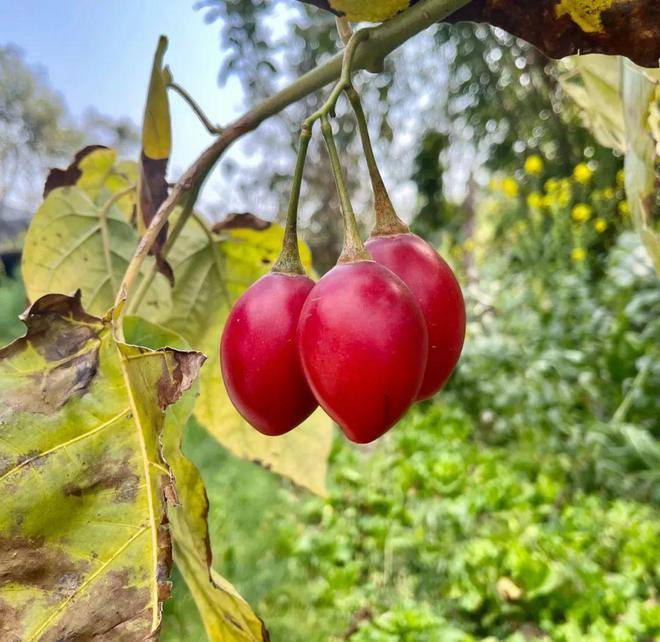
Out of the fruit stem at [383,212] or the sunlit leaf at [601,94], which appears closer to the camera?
the fruit stem at [383,212]

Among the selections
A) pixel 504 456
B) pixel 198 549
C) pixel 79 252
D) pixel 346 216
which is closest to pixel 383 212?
pixel 346 216

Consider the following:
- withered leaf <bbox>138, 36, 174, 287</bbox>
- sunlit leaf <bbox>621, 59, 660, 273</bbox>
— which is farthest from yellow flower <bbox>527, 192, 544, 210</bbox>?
withered leaf <bbox>138, 36, 174, 287</bbox>

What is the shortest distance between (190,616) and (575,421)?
1470 millimetres

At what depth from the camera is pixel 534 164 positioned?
2.82 meters

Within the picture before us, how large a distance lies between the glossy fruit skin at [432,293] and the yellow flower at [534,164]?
272 centimetres

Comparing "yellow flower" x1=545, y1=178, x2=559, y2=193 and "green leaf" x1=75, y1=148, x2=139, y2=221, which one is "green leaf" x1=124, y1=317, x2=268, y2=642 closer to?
"green leaf" x1=75, y1=148, x2=139, y2=221

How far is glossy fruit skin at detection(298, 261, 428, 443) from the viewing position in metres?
0.26

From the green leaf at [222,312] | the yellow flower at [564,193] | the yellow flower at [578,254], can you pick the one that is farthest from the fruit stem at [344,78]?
the yellow flower at [564,193]

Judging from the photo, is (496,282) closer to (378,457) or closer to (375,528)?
(378,457)

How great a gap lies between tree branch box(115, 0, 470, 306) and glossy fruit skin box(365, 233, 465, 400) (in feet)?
0.27

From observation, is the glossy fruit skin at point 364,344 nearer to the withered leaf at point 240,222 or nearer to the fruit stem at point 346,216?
the fruit stem at point 346,216

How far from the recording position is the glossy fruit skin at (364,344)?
0.26 m

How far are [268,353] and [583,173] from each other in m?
2.75

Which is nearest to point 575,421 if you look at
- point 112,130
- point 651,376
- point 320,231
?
point 651,376
